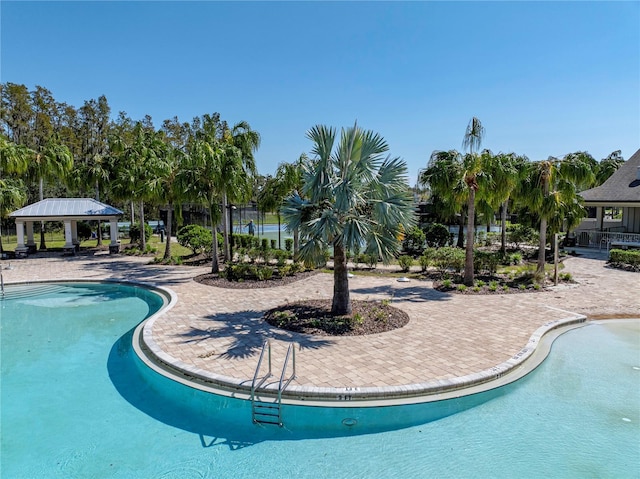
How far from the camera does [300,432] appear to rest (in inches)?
229

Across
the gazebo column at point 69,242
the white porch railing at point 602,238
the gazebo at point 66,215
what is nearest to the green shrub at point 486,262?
the white porch railing at point 602,238

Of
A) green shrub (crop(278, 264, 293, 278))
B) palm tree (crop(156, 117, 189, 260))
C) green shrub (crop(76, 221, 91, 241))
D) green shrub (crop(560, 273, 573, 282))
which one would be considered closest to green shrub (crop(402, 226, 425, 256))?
green shrub (crop(278, 264, 293, 278))

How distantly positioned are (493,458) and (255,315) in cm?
692

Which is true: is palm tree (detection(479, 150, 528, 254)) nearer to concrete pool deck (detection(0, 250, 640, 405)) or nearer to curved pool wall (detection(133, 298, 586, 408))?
concrete pool deck (detection(0, 250, 640, 405))

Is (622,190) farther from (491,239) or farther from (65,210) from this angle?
(65,210)

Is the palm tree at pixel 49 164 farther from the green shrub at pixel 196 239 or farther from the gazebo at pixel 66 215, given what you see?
the green shrub at pixel 196 239

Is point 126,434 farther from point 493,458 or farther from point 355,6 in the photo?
point 355,6

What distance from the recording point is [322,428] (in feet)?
19.4

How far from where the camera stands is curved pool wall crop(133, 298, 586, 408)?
6.27 metres

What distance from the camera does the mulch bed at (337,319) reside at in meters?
9.36

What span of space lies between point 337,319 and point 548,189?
1064 centimetres

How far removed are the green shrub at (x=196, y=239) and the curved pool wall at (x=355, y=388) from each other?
1429 centimetres

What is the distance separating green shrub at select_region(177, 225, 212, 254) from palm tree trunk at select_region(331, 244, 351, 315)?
13331 millimetres

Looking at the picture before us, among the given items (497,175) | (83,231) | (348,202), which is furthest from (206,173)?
(83,231)
